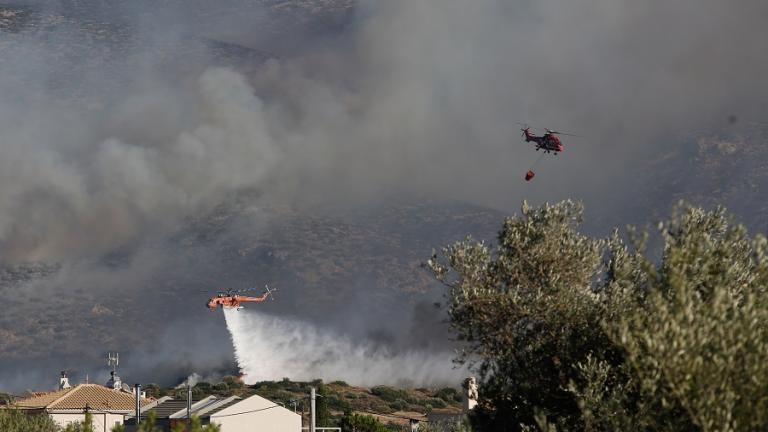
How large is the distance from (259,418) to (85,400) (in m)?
27.3

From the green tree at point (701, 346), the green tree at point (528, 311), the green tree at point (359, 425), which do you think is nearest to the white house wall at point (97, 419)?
the green tree at point (359, 425)

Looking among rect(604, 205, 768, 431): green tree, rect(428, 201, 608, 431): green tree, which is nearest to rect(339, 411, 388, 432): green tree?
rect(428, 201, 608, 431): green tree

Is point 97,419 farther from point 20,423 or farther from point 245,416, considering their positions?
point 20,423

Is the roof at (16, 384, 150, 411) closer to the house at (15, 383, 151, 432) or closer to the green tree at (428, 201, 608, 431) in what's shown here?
the house at (15, 383, 151, 432)

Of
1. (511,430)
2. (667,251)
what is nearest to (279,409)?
(511,430)

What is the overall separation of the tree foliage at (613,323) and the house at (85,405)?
73.2 meters

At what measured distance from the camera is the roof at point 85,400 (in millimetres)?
128750

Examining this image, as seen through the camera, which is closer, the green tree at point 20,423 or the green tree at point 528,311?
the green tree at point 528,311

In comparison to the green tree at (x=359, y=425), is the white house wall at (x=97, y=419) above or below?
above

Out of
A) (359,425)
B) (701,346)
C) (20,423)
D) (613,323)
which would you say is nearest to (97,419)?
(359,425)

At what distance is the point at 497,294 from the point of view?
52.3 metres

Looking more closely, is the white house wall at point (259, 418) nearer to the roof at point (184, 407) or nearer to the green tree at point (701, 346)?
the roof at point (184, 407)

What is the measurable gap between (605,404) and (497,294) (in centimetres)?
823

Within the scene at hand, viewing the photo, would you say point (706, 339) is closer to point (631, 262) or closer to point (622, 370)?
point (622, 370)
